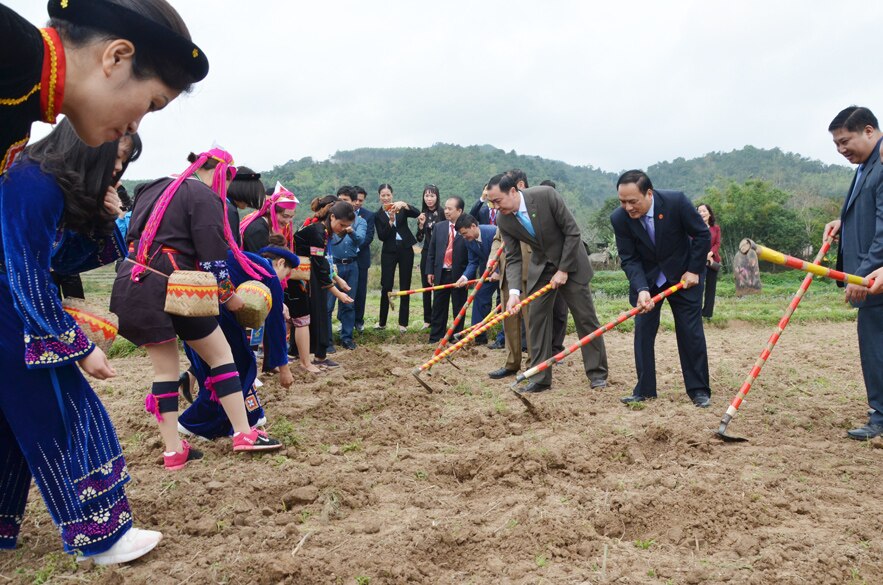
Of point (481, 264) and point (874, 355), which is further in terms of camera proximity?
point (481, 264)

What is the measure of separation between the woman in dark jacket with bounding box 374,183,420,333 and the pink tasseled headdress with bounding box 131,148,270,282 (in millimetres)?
5080

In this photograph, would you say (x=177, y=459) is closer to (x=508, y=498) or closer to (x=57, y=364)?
(x=57, y=364)

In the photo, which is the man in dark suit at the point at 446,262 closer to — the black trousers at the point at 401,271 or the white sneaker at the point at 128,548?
the black trousers at the point at 401,271

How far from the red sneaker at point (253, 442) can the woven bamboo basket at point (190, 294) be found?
0.90 m

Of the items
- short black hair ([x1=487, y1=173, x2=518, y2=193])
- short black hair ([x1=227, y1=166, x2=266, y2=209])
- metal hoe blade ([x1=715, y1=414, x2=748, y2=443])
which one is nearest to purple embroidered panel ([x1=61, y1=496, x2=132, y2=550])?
short black hair ([x1=227, y1=166, x2=266, y2=209])

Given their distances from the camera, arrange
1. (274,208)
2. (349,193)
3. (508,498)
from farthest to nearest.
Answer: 1. (349,193)
2. (274,208)
3. (508,498)

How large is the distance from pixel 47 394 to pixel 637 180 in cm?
428

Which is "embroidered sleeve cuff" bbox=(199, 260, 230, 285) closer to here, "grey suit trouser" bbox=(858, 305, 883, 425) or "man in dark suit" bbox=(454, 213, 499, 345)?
"grey suit trouser" bbox=(858, 305, 883, 425)

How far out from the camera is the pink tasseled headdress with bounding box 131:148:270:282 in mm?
3471

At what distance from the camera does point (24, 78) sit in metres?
1.53

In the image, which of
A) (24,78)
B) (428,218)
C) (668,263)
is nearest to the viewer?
(24,78)

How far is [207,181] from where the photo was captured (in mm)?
3732

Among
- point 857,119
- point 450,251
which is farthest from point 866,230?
point 450,251

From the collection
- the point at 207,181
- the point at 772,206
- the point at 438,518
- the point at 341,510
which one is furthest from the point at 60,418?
the point at 772,206
